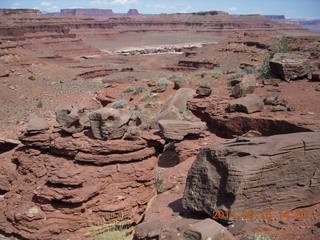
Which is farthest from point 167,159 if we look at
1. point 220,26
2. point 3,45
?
point 220,26

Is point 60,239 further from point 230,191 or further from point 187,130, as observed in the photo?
point 187,130

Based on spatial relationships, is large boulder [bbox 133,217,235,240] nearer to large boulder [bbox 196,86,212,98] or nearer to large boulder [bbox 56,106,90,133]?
large boulder [bbox 56,106,90,133]

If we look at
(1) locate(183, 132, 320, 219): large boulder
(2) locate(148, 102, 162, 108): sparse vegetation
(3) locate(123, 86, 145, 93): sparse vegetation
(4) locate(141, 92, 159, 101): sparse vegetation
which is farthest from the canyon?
(3) locate(123, 86, 145, 93): sparse vegetation

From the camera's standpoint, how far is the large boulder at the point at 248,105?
29.0 ft

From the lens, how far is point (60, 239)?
572 cm

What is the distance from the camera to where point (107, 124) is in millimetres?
6312

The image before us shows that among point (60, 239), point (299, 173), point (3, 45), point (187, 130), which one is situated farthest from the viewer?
point (3, 45)

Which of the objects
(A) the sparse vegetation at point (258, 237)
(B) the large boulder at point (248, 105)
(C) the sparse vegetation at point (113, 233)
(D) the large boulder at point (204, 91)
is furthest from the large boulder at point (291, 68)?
(A) the sparse vegetation at point (258, 237)

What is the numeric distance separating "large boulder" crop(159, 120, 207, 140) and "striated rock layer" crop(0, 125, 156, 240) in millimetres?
859

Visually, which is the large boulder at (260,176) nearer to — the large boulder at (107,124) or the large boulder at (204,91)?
the large boulder at (107,124)

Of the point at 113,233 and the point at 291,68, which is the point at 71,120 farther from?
the point at 291,68

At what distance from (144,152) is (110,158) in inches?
29.2

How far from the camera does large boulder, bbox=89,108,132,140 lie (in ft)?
20.7

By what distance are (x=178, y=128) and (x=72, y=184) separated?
3.10 m
